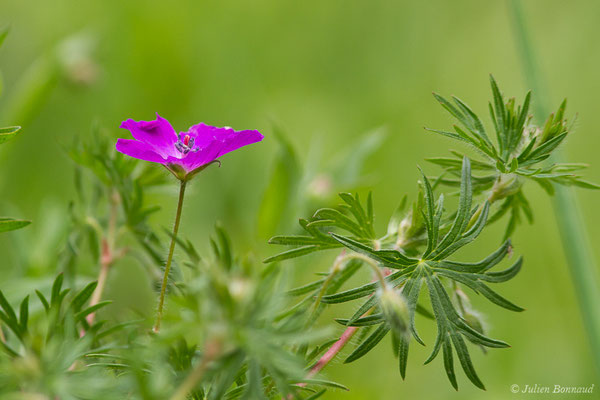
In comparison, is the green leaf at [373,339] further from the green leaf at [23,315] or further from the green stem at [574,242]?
the green stem at [574,242]

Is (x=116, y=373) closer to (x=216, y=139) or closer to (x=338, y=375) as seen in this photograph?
(x=216, y=139)

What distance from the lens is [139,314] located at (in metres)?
1.04

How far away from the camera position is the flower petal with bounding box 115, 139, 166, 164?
0.90m

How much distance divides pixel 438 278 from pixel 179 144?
44cm

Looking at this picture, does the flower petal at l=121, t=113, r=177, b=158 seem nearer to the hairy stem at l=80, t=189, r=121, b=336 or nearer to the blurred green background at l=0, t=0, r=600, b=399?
the hairy stem at l=80, t=189, r=121, b=336

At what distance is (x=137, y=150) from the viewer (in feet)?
3.07

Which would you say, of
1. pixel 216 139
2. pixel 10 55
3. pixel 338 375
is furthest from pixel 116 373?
pixel 10 55

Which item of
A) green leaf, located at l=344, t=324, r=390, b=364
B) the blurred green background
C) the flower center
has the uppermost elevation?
the blurred green background

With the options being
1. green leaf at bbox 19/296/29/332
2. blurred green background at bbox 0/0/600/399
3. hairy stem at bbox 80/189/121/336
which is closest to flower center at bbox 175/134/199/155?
hairy stem at bbox 80/189/121/336

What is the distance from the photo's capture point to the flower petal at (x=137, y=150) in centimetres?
90

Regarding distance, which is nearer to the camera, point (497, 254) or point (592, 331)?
point (497, 254)

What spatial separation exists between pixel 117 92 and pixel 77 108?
0.59ft

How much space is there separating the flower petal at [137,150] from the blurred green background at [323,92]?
1.02m

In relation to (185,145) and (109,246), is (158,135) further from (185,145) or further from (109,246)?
(109,246)
